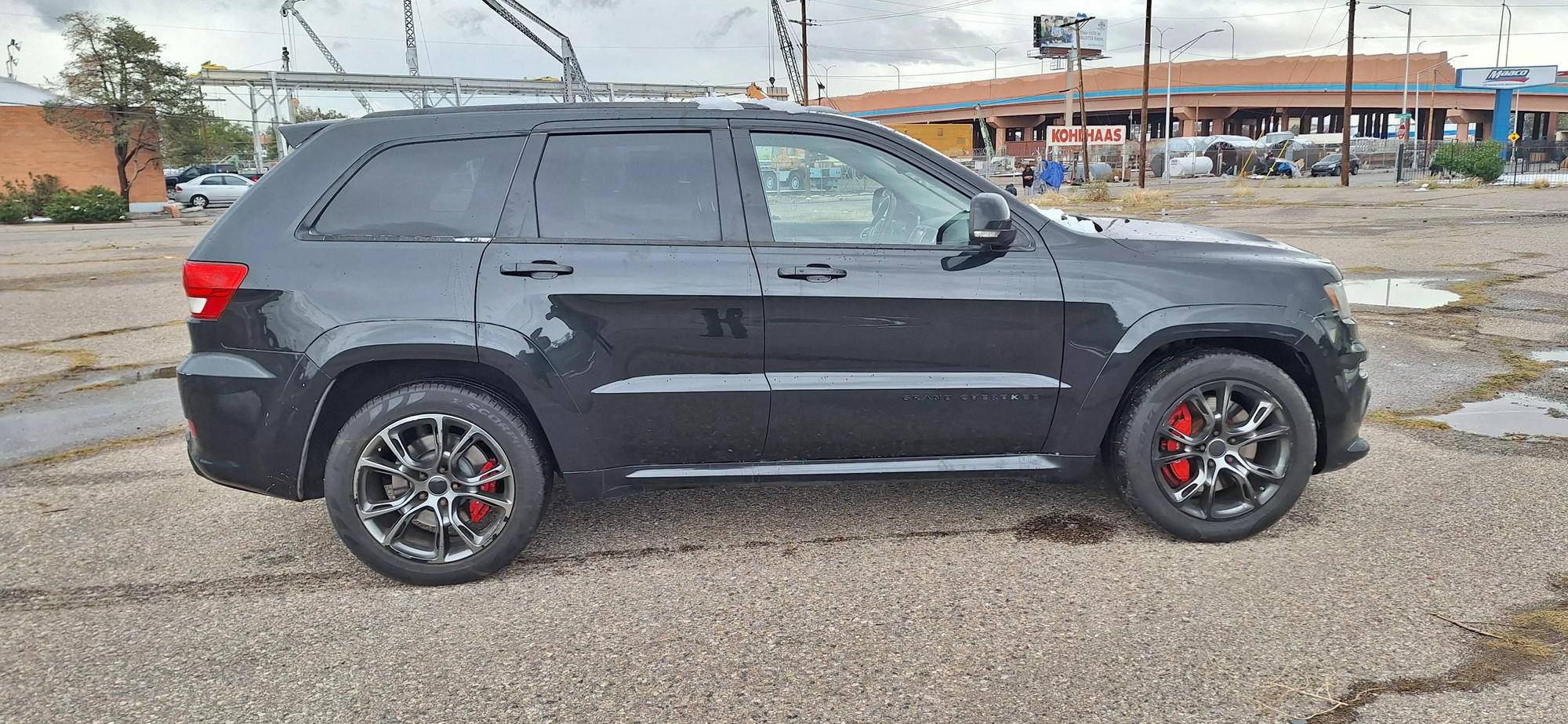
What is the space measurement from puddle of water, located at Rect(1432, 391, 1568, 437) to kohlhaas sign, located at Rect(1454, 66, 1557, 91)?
8670cm

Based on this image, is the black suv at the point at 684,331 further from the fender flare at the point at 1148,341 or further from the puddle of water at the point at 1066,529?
the puddle of water at the point at 1066,529

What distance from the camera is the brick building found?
42.8 metres

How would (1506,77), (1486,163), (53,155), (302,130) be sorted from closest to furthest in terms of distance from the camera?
1. (302,130)
2. (1486,163)
3. (53,155)
4. (1506,77)

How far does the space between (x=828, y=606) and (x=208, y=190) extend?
4739cm

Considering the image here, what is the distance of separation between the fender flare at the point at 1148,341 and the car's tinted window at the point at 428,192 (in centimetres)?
232

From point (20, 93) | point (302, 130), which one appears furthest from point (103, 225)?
point (302, 130)

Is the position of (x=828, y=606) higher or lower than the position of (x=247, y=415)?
lower

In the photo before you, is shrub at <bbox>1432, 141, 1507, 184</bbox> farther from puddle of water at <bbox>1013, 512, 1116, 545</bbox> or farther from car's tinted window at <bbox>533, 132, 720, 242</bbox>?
car's tinted window at <bbox>533, 132, 720, 242</bbox>

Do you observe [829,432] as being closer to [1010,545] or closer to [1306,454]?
[1010,545]

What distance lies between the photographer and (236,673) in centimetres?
321

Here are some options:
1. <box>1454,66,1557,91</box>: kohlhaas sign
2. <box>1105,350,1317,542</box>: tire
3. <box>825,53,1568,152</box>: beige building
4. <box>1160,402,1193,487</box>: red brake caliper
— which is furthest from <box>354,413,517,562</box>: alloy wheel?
<box>1454,66,1557,91</box>: kohlhaas sign

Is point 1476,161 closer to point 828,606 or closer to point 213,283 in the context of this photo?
point 828,606

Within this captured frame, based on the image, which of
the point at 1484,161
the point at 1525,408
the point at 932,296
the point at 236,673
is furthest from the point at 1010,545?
the point at 1484,161

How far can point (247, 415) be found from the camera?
3.76 meters
